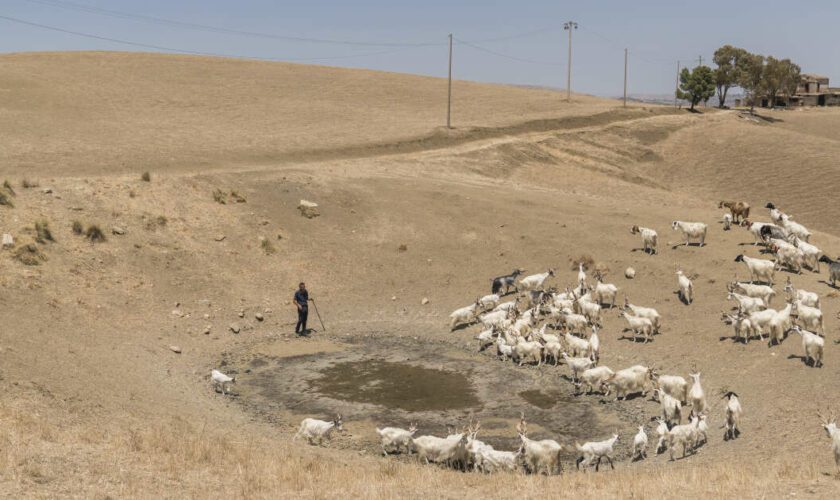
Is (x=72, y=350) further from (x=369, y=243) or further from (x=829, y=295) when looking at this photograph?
(x=829, y=295)

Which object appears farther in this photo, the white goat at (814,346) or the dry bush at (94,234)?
the dry bush at (94,234)

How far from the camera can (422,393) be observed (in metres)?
22.6

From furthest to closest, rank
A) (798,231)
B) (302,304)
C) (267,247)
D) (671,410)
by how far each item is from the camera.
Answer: (267,247) → (798,231) → (302,304) → (671,410)

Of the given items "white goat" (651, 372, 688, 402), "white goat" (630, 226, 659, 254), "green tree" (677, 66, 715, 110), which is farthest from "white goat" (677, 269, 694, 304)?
"green tree" (677, 66, 715, 110)

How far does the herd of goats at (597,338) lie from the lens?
56.9 feet

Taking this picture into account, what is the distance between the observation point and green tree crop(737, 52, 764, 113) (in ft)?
331

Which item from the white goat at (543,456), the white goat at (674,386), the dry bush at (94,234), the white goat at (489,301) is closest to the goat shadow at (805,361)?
the white goat at (674,386)

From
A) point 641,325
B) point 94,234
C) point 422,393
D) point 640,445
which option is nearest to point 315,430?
point 422,393

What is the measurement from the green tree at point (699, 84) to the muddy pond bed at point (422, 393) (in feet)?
243

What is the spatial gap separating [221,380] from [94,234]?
454 inches

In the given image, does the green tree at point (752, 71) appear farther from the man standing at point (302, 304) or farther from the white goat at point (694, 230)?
the man standing at point (302, 304)

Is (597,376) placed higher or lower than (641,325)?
lower

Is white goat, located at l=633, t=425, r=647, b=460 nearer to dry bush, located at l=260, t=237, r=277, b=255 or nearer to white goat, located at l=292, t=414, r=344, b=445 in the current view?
white goat, located at l=292, t=414, r=344, b=445

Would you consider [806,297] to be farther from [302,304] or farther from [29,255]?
[29,255]
